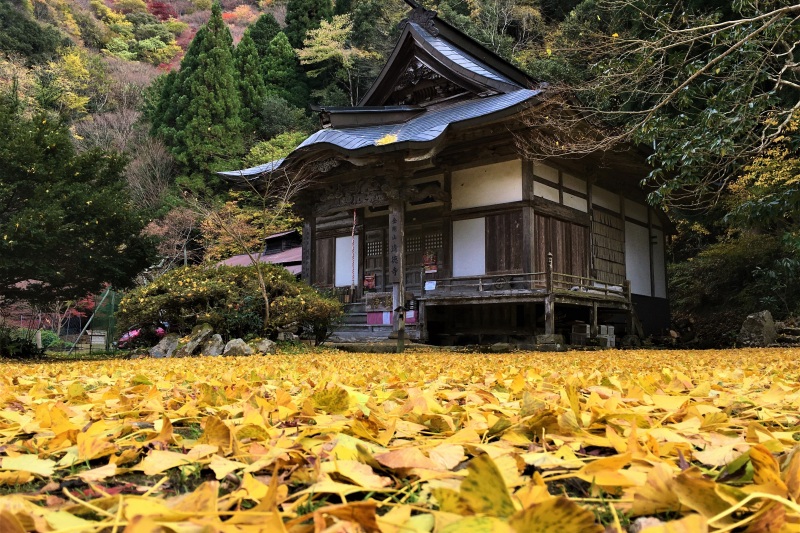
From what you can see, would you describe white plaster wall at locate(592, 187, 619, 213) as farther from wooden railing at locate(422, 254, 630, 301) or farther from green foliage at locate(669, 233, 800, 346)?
green foliage at locate(669, 233, 800, 346)

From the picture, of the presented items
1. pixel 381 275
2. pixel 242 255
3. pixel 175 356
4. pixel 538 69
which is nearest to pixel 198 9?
pixel 242 255

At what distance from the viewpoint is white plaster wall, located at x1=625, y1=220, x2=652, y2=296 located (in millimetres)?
14477

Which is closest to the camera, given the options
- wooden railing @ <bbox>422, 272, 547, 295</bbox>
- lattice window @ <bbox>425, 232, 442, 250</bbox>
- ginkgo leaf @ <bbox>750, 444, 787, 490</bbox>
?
ginkgo leaf @ <bbox>750, 444, 787, 490</bbox>

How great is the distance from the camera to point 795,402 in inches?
83.9

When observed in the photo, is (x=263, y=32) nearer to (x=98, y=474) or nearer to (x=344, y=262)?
(x=344, y=262)

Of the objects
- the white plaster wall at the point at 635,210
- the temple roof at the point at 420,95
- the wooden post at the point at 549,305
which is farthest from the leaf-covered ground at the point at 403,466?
the white plaster wall at the point at 635,210

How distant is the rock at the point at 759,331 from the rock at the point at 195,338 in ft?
34.1

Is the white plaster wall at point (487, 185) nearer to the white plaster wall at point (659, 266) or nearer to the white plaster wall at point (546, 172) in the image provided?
the white plaster wall at point (546, 172)

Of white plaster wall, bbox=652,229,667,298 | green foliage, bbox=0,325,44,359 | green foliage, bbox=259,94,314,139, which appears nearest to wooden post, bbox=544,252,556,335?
white plaster wall, bbox=652,229,667,298

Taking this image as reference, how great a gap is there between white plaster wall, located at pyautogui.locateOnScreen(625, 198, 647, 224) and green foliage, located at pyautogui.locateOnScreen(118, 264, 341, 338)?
8.61m

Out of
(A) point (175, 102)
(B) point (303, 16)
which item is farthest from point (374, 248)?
(B) point (303, 16)

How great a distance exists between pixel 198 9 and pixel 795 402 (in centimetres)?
5546

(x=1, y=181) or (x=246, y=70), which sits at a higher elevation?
(x=246, y=70)

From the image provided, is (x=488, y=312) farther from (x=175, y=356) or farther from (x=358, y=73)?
(x=358, y=73)
